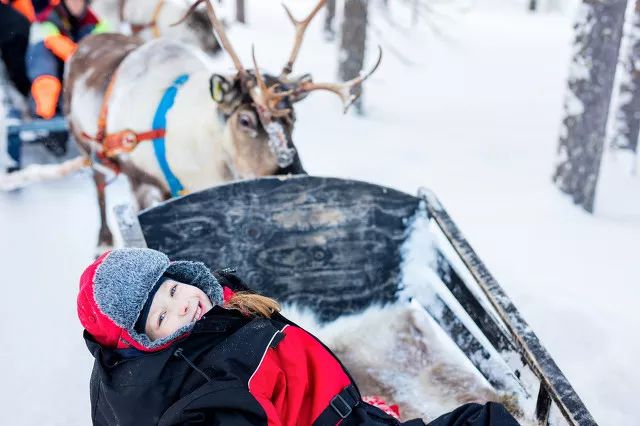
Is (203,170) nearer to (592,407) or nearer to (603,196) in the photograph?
(592,407)

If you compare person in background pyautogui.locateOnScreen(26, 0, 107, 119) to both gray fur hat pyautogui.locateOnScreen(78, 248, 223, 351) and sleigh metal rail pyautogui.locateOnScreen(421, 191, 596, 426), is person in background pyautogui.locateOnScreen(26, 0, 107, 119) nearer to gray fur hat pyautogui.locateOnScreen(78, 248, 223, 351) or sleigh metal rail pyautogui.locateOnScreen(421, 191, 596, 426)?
gray fur hat pyautogui.locateOnScreen(78, 248, 223, 351)

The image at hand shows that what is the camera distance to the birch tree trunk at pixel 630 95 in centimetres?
593

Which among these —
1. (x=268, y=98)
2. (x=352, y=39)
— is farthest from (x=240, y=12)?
(x=268, y=98)

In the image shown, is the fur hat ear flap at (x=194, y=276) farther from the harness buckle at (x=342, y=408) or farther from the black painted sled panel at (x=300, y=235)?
the black painted sled panel at (x=300, y=235)

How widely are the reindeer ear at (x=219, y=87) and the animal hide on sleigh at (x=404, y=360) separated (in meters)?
1.17

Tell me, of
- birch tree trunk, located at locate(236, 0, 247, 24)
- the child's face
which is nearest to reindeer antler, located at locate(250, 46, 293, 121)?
the child's face

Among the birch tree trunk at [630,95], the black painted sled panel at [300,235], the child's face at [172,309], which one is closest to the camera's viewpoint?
the child's face at [172,309]

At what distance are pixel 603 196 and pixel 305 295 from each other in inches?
147

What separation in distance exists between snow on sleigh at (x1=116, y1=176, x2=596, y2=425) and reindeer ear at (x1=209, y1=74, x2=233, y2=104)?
2.38ft

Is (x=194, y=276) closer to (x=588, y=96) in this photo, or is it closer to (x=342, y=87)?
(x=342, y=87)

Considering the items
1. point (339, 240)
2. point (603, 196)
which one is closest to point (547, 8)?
point (603, 196)

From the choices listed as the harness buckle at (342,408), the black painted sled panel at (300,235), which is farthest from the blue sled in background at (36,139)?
the harness buckle at (342,408)

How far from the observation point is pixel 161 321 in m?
1.67

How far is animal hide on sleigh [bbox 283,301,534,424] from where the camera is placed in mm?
2395
